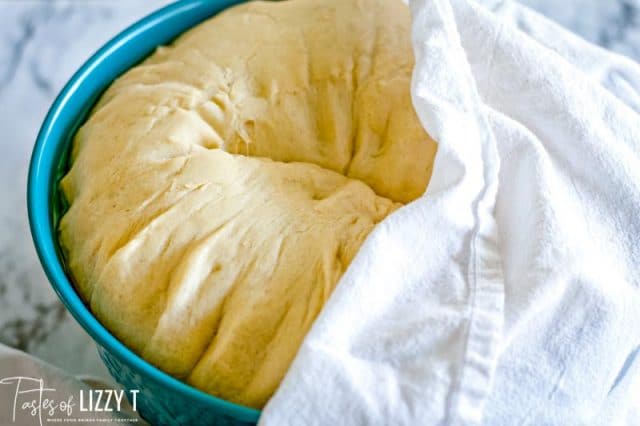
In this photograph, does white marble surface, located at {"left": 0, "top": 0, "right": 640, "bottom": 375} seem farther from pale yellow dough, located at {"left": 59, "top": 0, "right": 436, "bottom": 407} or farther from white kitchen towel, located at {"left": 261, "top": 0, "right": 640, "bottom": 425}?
white kitchen towel, located at {"left": 261, "top": 0, "right": 640, "bottom": 425}

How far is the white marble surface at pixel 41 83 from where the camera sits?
77 cm

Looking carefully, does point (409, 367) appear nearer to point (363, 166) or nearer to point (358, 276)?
point (358, 276)

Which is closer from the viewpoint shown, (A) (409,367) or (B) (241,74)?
(A) (409,367)

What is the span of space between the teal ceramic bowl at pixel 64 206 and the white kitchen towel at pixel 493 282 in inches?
3.3

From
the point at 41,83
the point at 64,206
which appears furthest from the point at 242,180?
the point at 41,83

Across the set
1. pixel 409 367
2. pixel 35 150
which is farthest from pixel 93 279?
pixel 409 367

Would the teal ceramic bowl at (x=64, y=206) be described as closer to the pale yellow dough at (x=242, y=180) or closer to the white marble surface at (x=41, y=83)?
the pale yellow dough at (x=242, y=180)

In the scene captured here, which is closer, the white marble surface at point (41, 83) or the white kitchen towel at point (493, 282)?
the white kitchen towel at point (493, 282)

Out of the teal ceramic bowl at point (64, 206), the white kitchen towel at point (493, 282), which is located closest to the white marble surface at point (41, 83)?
the teal ceramic bowl at point (64, 206)

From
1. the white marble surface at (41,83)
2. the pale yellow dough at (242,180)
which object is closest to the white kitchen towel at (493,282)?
the pale yellow dough at (242,180)

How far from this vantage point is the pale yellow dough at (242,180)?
55cm

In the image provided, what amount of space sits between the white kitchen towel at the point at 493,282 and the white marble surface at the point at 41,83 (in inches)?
14.2

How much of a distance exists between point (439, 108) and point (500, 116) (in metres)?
0.05

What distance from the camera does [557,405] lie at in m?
0.49
